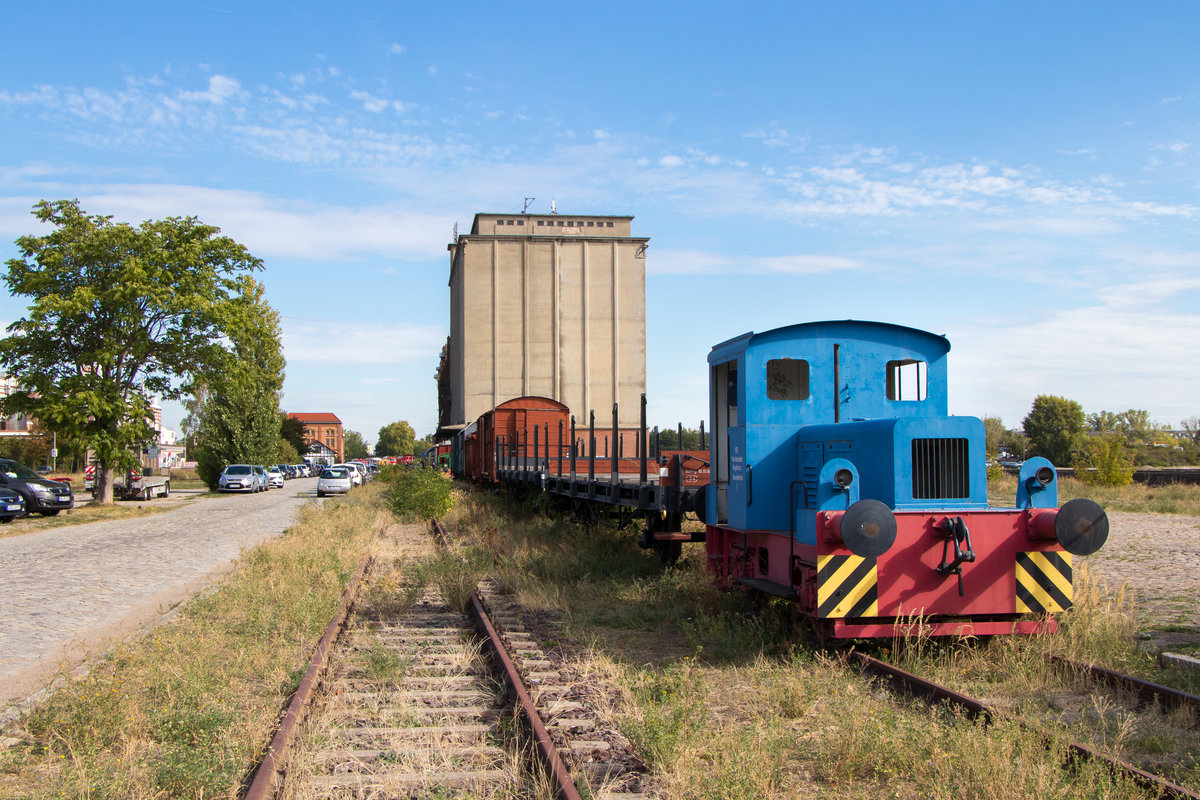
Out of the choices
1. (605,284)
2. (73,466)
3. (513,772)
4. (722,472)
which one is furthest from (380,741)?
(73,466)

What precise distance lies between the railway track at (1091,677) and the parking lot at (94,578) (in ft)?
19.7

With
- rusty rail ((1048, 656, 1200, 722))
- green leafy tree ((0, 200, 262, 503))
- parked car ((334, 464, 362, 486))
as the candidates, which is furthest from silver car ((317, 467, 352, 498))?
rusty rail ((1048, 656, 1200, 722))

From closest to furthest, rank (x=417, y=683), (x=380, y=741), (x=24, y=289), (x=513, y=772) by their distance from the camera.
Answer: (x=513, y=772) < (x=380, y=741) < (x=417, y=683) < (x=24, y=289)

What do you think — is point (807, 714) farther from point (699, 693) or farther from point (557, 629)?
point (557, 629)

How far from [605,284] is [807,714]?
1801 inches

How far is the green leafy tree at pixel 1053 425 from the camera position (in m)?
67.6

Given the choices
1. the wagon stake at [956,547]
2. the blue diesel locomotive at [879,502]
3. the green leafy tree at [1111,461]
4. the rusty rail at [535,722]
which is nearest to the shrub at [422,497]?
the rusty rail at [535,722]

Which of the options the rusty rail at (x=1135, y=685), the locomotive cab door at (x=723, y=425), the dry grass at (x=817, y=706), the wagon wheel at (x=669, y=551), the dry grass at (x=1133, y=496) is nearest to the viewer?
the dry grass at (x=817, y=706)

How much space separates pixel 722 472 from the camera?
8.53 m

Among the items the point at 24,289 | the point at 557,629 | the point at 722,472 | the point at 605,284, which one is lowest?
the point at 557,629

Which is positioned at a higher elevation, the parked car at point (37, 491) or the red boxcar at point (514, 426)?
the red boxcar at point (514, 426)

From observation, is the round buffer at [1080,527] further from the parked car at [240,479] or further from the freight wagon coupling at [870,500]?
the parked car at [240,479]

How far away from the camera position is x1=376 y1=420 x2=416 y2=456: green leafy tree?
525ft

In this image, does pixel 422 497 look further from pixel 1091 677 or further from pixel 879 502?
pixel 1091 677
